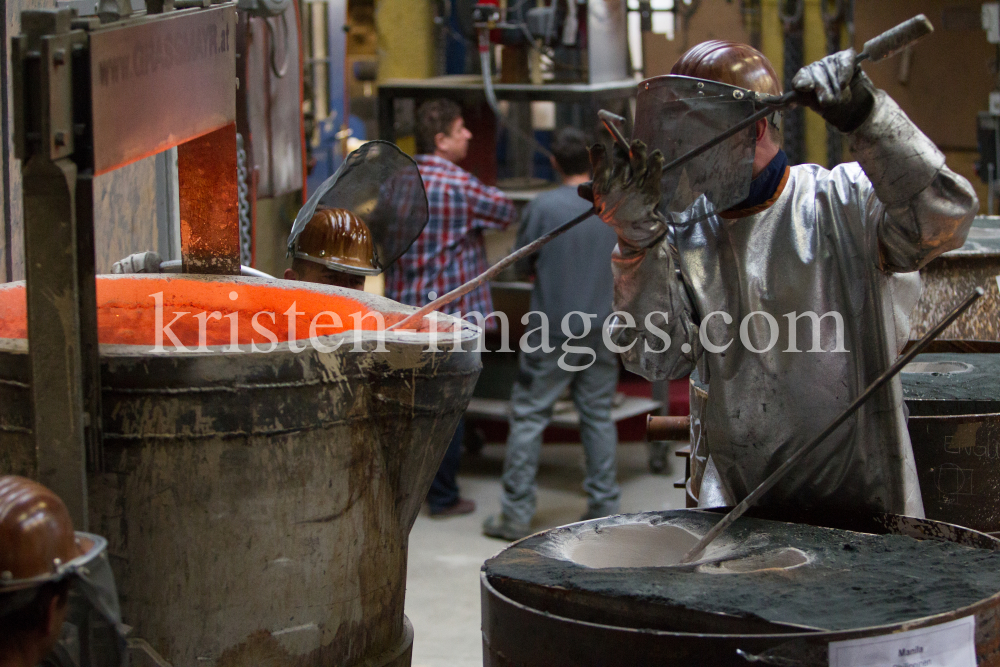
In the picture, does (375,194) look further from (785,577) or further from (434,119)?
(434,119)

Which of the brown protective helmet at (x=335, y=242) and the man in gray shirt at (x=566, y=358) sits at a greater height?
the brown protective helmet at (x=335, y=242)

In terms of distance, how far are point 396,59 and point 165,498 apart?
6.47m

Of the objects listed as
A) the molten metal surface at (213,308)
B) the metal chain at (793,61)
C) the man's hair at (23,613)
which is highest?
the metal chain at (793,61)

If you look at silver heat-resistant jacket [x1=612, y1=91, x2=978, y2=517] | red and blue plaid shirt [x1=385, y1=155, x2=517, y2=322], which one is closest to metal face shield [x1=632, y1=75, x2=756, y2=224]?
silver heat-resistant jacket [x1=612, y1=91, x2=978, y2=517]

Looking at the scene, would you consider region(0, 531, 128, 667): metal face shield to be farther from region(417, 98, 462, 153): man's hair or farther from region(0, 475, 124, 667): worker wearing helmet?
region(417, 98, 462, 153): man's hair

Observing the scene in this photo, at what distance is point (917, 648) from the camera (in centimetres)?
148

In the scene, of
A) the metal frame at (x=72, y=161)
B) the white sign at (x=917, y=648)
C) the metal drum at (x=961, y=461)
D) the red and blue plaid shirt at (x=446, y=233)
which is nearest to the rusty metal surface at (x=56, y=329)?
the metal frame at (x=72, y=161)

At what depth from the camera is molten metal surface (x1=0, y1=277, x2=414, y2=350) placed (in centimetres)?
229

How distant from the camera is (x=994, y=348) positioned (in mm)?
3246

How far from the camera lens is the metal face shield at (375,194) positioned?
9.21 feet

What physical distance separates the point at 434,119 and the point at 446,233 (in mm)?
541

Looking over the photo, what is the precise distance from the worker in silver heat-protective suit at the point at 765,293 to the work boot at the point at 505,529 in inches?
108


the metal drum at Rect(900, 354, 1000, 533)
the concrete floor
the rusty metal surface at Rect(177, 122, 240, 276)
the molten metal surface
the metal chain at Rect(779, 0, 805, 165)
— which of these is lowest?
the concrete floor

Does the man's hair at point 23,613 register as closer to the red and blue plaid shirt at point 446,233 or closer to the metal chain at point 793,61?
the red and blue plaid shirt at point 446,233
